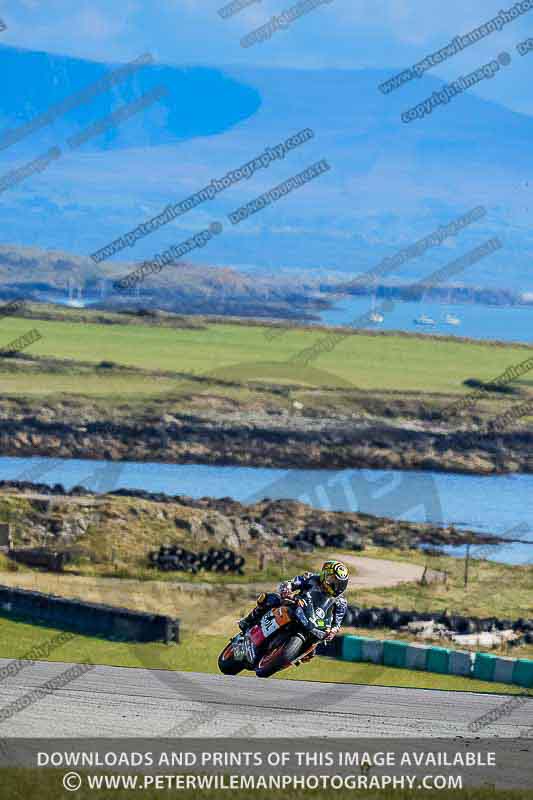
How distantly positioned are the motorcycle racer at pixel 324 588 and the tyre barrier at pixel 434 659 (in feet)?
42.3

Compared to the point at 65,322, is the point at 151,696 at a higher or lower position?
lower

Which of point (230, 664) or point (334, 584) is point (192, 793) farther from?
point (334, 584)

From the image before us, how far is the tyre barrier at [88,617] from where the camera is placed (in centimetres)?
3694

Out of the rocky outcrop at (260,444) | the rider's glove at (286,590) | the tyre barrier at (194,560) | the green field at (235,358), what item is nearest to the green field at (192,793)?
the rider's glove at (286,590)

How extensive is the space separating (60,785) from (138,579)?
27.1m

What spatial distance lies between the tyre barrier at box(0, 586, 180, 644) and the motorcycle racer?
15185mm

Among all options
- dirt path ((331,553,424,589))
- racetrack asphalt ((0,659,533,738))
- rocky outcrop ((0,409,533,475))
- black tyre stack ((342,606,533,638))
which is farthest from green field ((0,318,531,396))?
racetrack asphalt ((0,659,533,738))

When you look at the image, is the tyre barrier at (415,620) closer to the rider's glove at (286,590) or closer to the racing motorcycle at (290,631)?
the racing motorcycle at (290,631)

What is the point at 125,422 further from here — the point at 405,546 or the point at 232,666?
the point at 232,666

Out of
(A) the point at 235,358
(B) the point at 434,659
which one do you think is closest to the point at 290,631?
(B) the point at 434,659

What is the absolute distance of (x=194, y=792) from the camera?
844 inches

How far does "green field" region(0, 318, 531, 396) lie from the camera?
137 metres

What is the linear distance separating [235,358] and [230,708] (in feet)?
474

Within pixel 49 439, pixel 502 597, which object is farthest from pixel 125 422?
pixel 502 597
